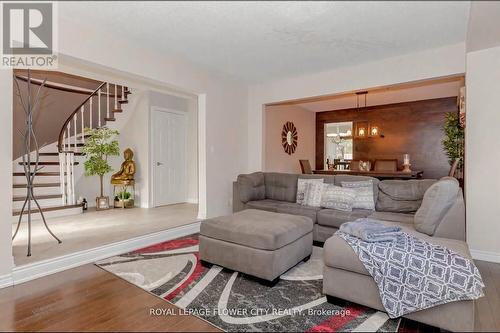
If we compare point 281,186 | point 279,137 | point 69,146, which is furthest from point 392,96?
point 69,146

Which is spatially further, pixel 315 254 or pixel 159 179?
pixel 159 179

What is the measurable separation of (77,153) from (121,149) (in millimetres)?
827

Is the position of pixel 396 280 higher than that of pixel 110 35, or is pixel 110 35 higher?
pixel 110 35

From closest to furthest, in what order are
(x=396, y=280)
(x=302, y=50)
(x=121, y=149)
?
(x=396, y=280), (x=302, y=50), (x=121, y=149)

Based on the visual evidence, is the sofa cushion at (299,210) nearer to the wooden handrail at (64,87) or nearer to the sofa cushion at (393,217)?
the sofa cushion at (393,217)

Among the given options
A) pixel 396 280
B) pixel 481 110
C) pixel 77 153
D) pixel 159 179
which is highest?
pixel 481 110

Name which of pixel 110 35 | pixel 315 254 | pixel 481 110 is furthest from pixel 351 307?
pixel 110 35

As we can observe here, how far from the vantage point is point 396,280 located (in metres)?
1.79

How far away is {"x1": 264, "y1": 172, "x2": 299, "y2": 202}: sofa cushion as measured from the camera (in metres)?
4.19

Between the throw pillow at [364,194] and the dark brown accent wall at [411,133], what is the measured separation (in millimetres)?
3797

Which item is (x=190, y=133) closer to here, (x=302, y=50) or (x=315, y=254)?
(x=302, y=50)

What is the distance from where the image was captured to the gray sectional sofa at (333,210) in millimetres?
2539

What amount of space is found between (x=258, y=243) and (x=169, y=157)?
4137mm

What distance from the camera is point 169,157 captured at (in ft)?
19.6
